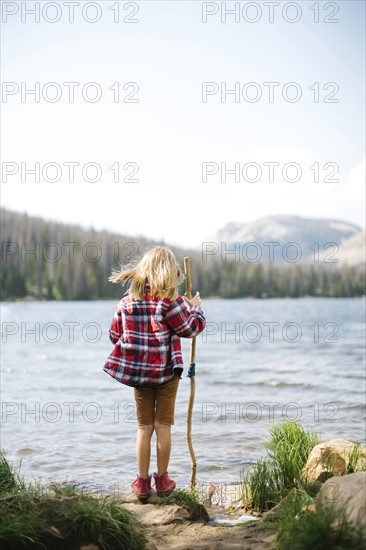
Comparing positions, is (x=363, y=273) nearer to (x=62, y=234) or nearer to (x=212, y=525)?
(x=62, y=234)

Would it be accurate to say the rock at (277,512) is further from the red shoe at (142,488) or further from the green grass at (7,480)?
the green grass at (7,480)

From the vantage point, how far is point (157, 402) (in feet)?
21.7

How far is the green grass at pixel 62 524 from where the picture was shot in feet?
15.3

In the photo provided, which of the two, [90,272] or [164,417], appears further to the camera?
[90,272]

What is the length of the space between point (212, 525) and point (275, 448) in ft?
4.66

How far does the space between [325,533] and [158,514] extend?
2323mm

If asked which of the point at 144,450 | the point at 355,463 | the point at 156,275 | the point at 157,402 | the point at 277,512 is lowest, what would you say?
the point at 277,512

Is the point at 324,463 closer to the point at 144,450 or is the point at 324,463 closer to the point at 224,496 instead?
the point at 224,496

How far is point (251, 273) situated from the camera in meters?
162

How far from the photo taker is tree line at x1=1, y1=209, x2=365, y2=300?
5281 inches

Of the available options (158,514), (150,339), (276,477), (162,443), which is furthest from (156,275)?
(276,477)

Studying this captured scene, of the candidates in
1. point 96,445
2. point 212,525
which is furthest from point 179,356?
point 96,445

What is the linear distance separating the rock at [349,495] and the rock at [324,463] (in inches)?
69.5

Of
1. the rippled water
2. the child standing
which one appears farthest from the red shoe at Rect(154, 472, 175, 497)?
the rippled water
